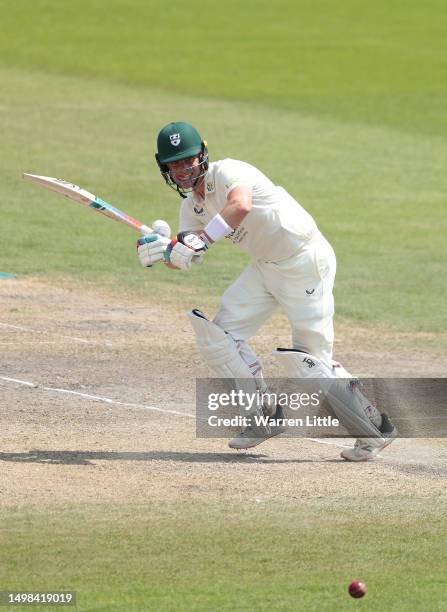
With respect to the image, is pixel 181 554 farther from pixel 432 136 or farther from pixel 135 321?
pixel 432 136

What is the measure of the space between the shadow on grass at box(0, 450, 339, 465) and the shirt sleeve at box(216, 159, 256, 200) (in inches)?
65.1

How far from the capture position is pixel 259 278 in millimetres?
8492

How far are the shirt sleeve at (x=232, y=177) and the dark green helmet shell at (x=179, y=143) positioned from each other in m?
0.20

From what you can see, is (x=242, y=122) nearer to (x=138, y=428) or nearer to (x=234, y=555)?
(x=138, y=428)

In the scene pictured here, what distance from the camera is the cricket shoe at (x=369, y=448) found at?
27.7 feet

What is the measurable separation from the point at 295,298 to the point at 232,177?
2.86 feet

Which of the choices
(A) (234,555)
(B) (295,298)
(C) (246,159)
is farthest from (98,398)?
(C) (246,159)

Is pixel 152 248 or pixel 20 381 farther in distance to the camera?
pixel 20 381

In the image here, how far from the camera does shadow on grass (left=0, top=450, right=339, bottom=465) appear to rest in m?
8.17

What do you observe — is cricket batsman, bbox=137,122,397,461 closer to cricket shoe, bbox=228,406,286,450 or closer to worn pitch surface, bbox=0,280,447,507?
cricket shoe, bbox=228,406,286,450

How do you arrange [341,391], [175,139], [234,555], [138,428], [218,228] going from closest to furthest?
[234,555] → [218,228] → [175,139] → [341,391] → [138,428]

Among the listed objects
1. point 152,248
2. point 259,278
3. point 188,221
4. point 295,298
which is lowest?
point 295,298

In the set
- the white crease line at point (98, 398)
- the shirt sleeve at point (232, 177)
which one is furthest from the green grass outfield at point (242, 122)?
the shirt sleeve at point (232, 177)

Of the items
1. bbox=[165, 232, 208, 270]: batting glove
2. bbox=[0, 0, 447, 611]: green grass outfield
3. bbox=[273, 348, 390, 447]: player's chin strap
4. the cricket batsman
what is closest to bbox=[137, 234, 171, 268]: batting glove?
the cricket batsman
